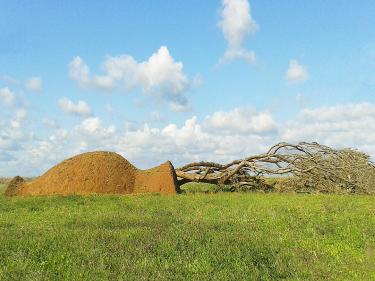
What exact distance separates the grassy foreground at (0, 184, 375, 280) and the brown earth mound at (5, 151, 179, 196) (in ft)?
30.2

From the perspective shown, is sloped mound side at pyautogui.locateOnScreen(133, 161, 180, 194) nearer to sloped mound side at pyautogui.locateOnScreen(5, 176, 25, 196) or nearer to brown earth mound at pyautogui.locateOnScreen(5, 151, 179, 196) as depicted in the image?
brown earth mound at pyautogui.locateOnScreen(5, 151, 179, 196)

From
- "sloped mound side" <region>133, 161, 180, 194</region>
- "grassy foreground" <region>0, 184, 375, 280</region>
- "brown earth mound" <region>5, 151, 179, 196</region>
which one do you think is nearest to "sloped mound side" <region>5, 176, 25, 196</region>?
"brown earth mound" <region>5, 151, 179, 196</region>

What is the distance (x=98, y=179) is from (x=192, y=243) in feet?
62.0

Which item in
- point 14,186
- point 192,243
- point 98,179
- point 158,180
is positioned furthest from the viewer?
point 14,186

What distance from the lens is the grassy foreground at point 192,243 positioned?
32.7 feet

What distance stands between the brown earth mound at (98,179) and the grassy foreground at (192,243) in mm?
9202

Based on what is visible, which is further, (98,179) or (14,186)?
(14,186)

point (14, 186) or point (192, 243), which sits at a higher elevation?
point (14, 186)

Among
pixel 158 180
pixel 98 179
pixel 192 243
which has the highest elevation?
pixel 98 179

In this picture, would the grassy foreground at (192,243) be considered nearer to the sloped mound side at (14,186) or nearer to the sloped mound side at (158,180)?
the sloped mound side at (158,180)

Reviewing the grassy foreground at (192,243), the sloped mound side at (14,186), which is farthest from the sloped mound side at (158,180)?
the grassy foreground at (192,243)

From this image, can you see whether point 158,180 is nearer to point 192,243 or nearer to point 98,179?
point 98,179

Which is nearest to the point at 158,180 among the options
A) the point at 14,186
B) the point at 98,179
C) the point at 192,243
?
the point at 98,179

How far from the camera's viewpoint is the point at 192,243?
12.3m
